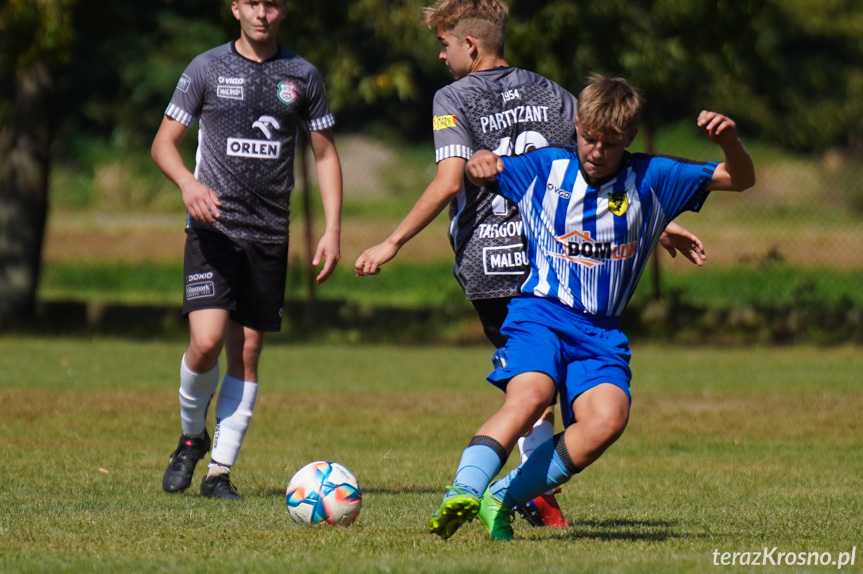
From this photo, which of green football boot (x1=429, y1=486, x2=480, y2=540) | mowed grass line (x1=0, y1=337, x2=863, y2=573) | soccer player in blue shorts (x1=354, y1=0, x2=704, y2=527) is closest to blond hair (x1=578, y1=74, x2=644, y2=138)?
soccer player in blue shorts (x1=354, y1=0, x2=704, y2=527)

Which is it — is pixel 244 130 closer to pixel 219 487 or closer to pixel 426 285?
pixel 219 487

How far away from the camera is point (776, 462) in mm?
7055

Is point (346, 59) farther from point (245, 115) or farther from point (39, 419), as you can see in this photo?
point (245, 115)

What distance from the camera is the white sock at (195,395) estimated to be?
5.82 metres

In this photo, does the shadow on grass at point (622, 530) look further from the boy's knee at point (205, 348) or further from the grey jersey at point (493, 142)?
the boy's knee at point (205, 348)

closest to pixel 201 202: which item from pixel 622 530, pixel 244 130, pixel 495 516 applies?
pixel 244 130

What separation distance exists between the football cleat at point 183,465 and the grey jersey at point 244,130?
998 mm

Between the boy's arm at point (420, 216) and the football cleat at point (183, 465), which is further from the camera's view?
the football cleat at point (183, 465)

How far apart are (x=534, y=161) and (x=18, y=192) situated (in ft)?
38.1

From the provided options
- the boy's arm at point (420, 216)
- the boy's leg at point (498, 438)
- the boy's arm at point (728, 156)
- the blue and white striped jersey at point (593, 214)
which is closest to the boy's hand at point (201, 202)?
the boy's arm at point (420, 216)

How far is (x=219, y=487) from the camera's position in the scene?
5.73 meters

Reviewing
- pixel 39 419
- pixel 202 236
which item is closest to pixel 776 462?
pixel 202 236

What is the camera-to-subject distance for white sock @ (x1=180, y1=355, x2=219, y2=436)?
582cm

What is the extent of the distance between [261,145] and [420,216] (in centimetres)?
138
